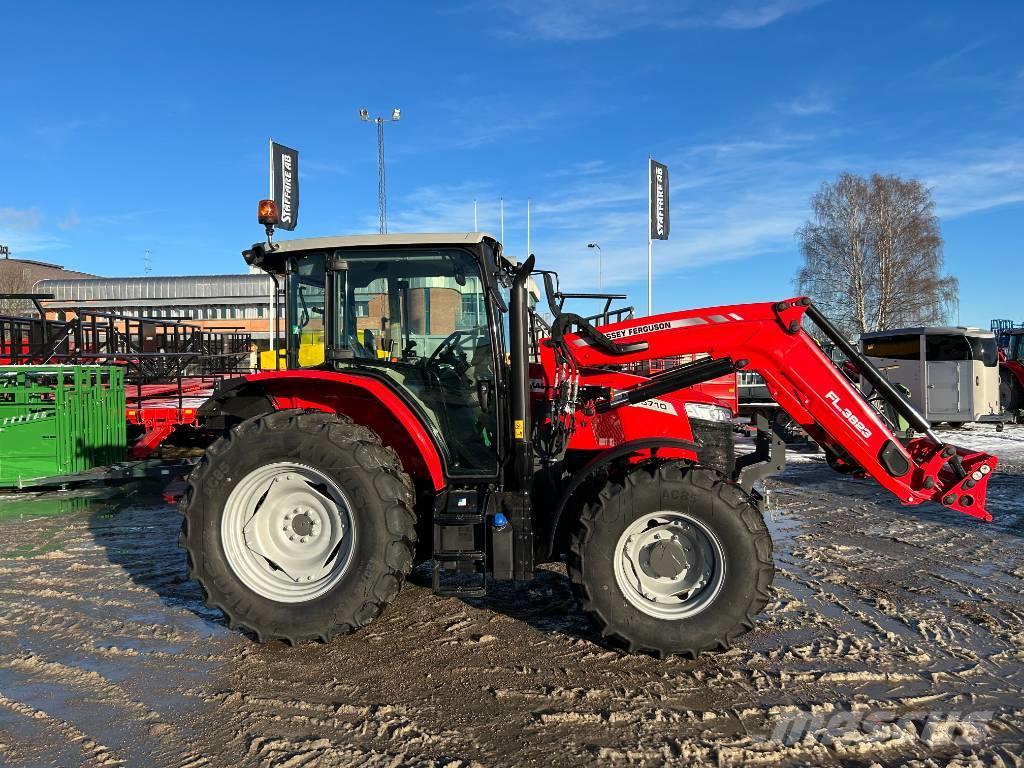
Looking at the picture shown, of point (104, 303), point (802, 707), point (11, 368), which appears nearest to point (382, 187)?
point (11, 368)

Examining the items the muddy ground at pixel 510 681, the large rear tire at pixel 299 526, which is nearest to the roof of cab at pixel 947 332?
the muddy ground at pixel 510 681

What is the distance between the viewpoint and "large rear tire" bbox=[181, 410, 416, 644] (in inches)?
151

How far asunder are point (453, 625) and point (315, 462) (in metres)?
1.25

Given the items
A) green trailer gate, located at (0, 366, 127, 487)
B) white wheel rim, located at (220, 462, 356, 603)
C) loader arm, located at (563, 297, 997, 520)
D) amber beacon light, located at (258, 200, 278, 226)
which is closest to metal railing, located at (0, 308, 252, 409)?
green trailer gate, located at (0, 366, 127, 487)

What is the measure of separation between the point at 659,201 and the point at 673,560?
1345 cm

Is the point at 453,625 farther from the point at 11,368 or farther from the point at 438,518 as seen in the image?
the point at 11,368

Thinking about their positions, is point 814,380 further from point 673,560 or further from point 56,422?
point 56,422

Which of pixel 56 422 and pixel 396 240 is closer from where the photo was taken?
pixel 396 240

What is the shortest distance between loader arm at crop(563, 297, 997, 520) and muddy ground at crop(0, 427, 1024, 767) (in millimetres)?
839

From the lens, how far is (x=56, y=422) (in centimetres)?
859

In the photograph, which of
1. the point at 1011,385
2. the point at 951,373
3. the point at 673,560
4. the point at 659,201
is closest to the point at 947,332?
the point at 951,373

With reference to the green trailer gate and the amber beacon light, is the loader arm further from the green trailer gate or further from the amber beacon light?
the green trailer gate

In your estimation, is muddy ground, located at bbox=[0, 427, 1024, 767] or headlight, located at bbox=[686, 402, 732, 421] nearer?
muddy ground, located at bbox=[0, 427, 1024, 767]

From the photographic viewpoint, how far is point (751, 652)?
12.4ft
